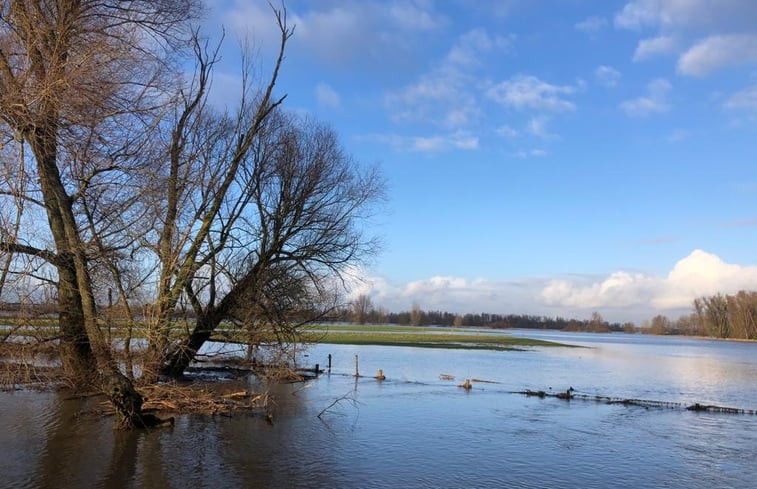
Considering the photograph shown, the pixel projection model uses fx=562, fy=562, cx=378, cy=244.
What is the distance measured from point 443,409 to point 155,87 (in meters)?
16.1

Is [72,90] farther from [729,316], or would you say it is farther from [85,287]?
[729,316]

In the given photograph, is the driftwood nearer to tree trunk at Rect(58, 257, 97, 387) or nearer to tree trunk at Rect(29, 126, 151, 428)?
tree trunk at Rect(29, 126, 151, 428)

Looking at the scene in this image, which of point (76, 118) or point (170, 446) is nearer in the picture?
point (76, 118)

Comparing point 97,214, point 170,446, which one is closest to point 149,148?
point 97,214

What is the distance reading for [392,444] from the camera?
15570 mm

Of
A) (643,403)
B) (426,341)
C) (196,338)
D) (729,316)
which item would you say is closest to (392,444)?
(196,338)

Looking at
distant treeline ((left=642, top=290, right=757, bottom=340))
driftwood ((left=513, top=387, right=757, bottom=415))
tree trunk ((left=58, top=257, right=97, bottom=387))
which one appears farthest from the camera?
distant treeline ((left=642, top=290, right=757, bottom=340))

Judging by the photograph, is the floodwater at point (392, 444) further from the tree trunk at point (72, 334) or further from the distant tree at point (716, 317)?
the distant tree at point (716, 317)

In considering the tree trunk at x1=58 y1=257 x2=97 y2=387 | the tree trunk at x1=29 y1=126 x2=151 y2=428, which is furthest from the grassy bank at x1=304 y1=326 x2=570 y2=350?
the tree trunk at x1=29 y1=126 x2=151 y2=428

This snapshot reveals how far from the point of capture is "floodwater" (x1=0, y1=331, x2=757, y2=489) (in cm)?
1191

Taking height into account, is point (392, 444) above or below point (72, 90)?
below

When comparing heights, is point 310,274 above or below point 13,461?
above

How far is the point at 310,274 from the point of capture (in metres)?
26.9

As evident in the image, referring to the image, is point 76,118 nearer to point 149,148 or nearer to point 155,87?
point 155,87
